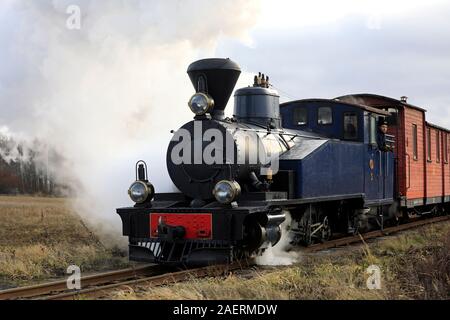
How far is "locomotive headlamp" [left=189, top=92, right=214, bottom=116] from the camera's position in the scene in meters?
9.48

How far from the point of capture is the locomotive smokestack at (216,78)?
9584 millimetres

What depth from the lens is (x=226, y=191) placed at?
889cm

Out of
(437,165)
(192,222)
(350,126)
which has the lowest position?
(192,222)

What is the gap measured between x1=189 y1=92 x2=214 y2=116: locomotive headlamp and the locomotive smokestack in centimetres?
20

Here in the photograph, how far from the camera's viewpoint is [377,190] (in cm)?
1369

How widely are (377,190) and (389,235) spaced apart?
1.18 m

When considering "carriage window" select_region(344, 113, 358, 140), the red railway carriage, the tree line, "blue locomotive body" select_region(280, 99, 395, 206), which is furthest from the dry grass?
the tree line

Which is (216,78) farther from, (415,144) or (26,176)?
(26,176)

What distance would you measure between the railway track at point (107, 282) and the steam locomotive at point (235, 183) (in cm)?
22

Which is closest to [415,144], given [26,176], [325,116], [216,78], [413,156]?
[413,156]

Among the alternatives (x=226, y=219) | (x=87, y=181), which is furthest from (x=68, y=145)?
(x=226, y=219)

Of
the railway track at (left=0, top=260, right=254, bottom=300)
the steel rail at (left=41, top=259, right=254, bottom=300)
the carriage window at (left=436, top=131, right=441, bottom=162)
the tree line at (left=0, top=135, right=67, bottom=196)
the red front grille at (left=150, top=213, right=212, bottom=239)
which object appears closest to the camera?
the steel rail at (left=41, top=259, right=254, bottom=300)

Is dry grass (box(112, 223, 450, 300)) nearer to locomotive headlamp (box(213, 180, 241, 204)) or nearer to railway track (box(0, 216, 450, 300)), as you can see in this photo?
railway track (box(0, 216, 450, 300))

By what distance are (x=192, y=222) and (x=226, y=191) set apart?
0.70m
